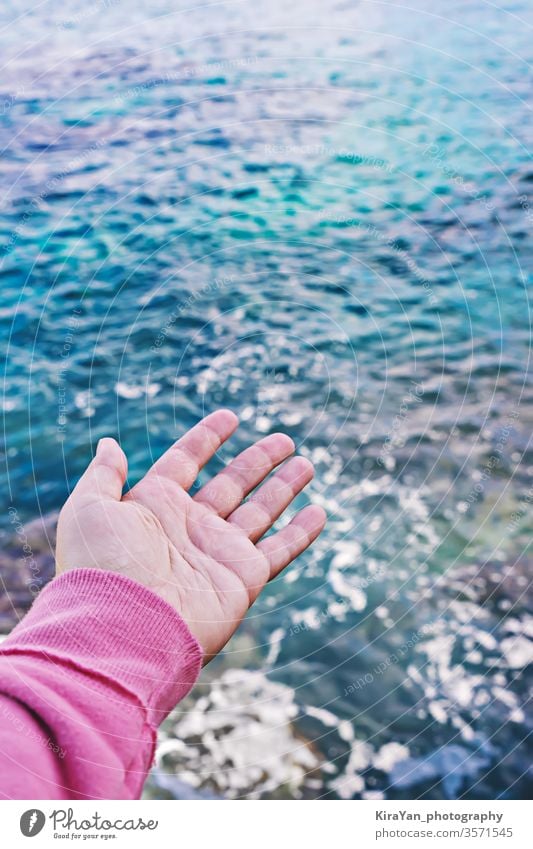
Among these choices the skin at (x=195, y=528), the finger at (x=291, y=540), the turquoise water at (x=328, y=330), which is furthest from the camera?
the turquoise water at (x=328, y=330)

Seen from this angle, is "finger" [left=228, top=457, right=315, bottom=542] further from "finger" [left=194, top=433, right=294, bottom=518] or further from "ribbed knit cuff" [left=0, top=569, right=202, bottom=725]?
"ribbed knit cuff" [left=0, top=569, right=202, bottom=725]

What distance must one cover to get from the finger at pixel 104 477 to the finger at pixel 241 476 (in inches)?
12.7

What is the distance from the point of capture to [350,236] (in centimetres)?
523

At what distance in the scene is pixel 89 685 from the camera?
1.54 m

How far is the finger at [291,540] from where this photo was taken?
2.19 m

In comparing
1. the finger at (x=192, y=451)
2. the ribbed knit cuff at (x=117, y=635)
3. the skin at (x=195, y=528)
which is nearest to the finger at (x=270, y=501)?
the skin at (x=195, y=528)

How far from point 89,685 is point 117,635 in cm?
19

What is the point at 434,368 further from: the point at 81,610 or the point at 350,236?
the point at 81,610
